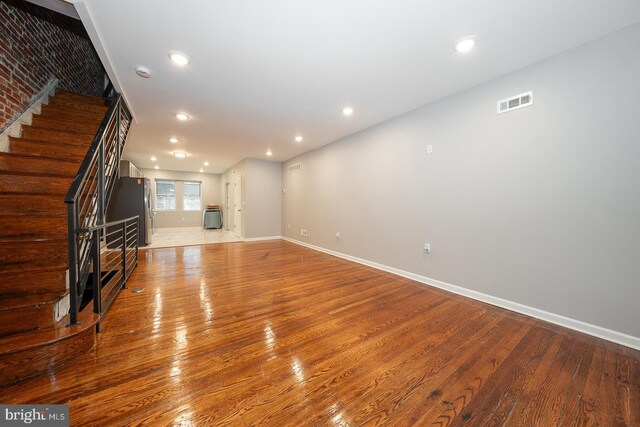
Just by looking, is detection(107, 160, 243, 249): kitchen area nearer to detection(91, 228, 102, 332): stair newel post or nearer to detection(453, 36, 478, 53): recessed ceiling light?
detection(91, 228, 102, 332): stair newel post

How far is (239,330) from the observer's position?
2.07 metres

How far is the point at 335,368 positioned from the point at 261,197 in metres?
6.16

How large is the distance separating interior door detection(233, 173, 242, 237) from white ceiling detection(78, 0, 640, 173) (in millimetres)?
4024

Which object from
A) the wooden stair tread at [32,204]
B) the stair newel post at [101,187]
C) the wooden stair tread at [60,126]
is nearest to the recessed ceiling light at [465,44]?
the stair newel post at [101,187]

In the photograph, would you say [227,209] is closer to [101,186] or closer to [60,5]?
[101,186]

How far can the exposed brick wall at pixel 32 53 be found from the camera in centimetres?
246

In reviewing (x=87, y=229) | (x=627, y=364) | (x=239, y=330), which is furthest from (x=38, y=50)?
(x=627, y=364)

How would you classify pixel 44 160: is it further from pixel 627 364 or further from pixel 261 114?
pixel 627 364

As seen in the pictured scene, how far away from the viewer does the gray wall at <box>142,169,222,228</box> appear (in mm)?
9352

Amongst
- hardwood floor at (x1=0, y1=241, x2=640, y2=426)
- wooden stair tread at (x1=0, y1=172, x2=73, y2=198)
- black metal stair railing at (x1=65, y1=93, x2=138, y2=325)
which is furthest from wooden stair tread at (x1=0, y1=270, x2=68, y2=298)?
wooden stair tread at (x1=0, y1=172, x2=73, y2=198)

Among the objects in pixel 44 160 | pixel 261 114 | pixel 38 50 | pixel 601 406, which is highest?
pixel 38 50

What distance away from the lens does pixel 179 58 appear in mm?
2363

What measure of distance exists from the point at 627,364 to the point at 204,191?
450 inches

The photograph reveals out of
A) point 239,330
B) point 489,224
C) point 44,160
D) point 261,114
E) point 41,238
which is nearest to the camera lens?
point 41,238
